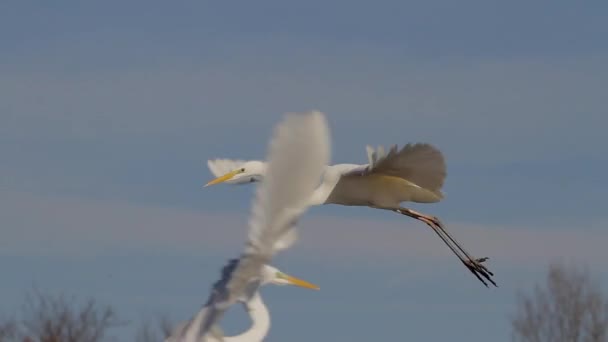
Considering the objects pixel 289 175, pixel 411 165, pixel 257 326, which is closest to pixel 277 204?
pixel 289 175

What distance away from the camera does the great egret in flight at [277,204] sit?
1023 cm

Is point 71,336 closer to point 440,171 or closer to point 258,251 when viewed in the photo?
point 440,171

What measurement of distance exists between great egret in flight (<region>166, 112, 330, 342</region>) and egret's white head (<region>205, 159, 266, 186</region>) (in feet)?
31.2

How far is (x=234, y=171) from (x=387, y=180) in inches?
85.8

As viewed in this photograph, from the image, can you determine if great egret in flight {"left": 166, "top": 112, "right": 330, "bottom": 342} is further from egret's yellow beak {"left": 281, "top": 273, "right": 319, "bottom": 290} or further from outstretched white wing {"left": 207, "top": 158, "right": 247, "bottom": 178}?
outstretched white wing {"left": 207, "top": 158, "right": 247, "bottom": 178}

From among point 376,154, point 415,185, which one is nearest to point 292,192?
point 376,154

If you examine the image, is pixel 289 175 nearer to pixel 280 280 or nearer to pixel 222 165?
pixel 280 280

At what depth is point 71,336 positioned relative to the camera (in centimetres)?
2762

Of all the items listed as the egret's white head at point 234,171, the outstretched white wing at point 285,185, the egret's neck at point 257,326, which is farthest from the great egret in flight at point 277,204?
the egret's white head at point 234,171

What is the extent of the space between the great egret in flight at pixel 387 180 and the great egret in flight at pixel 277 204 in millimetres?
7649

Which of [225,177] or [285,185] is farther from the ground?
[225,177]

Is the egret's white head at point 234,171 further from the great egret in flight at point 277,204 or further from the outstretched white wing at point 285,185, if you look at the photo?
the outstretched white wing at point 285,185

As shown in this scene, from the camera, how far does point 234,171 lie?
23.0 metres

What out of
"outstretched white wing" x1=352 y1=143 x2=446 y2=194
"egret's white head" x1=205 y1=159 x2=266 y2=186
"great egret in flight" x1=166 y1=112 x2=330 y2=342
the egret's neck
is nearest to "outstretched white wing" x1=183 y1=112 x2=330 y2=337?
"great egret in flight" x1=166 y1=112 x2=330 y2=342
